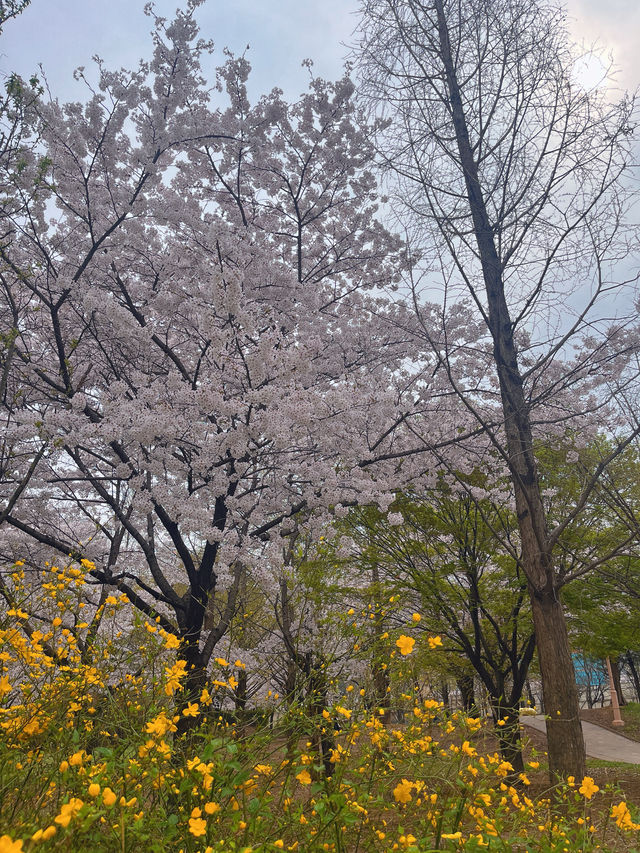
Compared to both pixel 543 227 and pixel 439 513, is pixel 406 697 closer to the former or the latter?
pixel 543 227

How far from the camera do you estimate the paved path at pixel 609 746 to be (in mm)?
15938

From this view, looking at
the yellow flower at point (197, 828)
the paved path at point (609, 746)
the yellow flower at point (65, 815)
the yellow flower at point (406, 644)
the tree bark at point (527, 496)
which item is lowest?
the paved path at point (609, 746)

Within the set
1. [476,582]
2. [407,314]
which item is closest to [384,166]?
[407,314]

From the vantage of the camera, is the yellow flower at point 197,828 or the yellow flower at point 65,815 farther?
the yellow flower at point 197,828

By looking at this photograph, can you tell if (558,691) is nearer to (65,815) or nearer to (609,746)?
(65,815)

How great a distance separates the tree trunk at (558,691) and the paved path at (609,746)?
11526 mm

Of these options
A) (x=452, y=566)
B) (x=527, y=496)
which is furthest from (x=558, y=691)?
(x=452, y=566)

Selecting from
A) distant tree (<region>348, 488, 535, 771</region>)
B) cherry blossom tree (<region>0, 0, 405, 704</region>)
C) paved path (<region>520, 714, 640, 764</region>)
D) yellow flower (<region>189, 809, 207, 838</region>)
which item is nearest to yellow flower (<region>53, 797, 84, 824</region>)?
yellow flower (<region>189, 809, 207, 838</region>)

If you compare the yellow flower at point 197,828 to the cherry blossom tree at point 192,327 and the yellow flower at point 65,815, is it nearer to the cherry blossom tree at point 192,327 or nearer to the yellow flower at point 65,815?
the yellow flower at point 65,815

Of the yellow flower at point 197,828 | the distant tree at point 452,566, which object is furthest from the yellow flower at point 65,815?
the distant tree at point 452,566

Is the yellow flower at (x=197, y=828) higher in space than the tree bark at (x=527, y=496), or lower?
lower

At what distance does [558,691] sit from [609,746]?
1723 cm

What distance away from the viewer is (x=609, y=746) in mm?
17844

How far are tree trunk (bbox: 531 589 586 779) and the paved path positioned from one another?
37.8 feet
